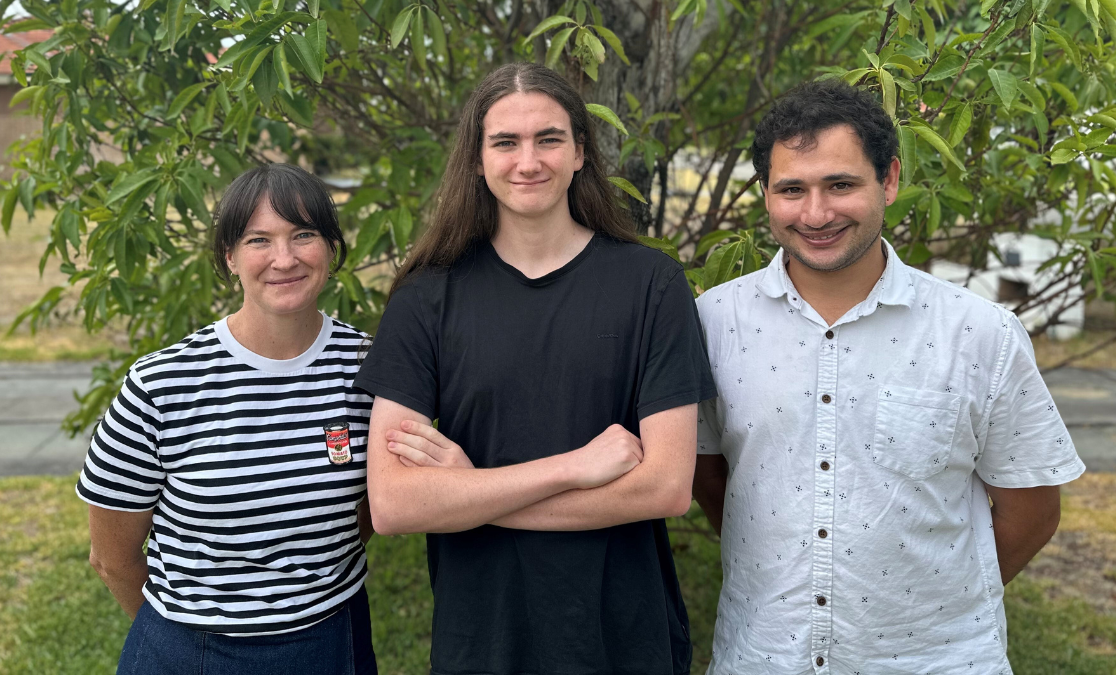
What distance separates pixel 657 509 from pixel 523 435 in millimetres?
304

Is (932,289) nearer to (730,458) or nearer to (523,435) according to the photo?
(730,458)

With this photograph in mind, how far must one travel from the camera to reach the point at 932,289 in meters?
1.88

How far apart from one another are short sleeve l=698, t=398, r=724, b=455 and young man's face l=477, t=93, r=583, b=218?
1.88ft

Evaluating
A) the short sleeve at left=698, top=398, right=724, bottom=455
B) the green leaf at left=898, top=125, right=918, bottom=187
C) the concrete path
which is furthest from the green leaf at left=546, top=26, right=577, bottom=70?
the concrete path

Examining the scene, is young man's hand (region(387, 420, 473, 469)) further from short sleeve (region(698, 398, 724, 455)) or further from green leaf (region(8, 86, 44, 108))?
green leaf (region(8, 86, 44, 108))

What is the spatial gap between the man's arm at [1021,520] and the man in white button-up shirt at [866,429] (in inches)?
0.5

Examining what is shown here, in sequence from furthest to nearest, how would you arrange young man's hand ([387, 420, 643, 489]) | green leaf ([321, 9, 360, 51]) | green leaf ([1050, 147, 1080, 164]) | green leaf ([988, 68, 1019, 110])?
green leaf ([321, 9, 360, 51])
green leaf ([1050, 147, 1080, 164])
green leaf ([988, 68, 1019, 110])
young man's hand ([387, 420, 643, 489])

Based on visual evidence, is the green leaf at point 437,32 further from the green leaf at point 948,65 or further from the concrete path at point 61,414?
the concrete path at point 61,414

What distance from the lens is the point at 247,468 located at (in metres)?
1.87

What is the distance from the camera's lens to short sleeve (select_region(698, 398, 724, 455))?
2.06 meters

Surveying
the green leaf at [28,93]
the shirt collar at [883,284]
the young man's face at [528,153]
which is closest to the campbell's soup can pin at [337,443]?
the young man's face at [528,153]

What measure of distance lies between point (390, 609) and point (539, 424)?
271 centimetres

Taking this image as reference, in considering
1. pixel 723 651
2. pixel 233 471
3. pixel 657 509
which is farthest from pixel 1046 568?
pixel 233 471

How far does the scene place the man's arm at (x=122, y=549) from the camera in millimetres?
1942
